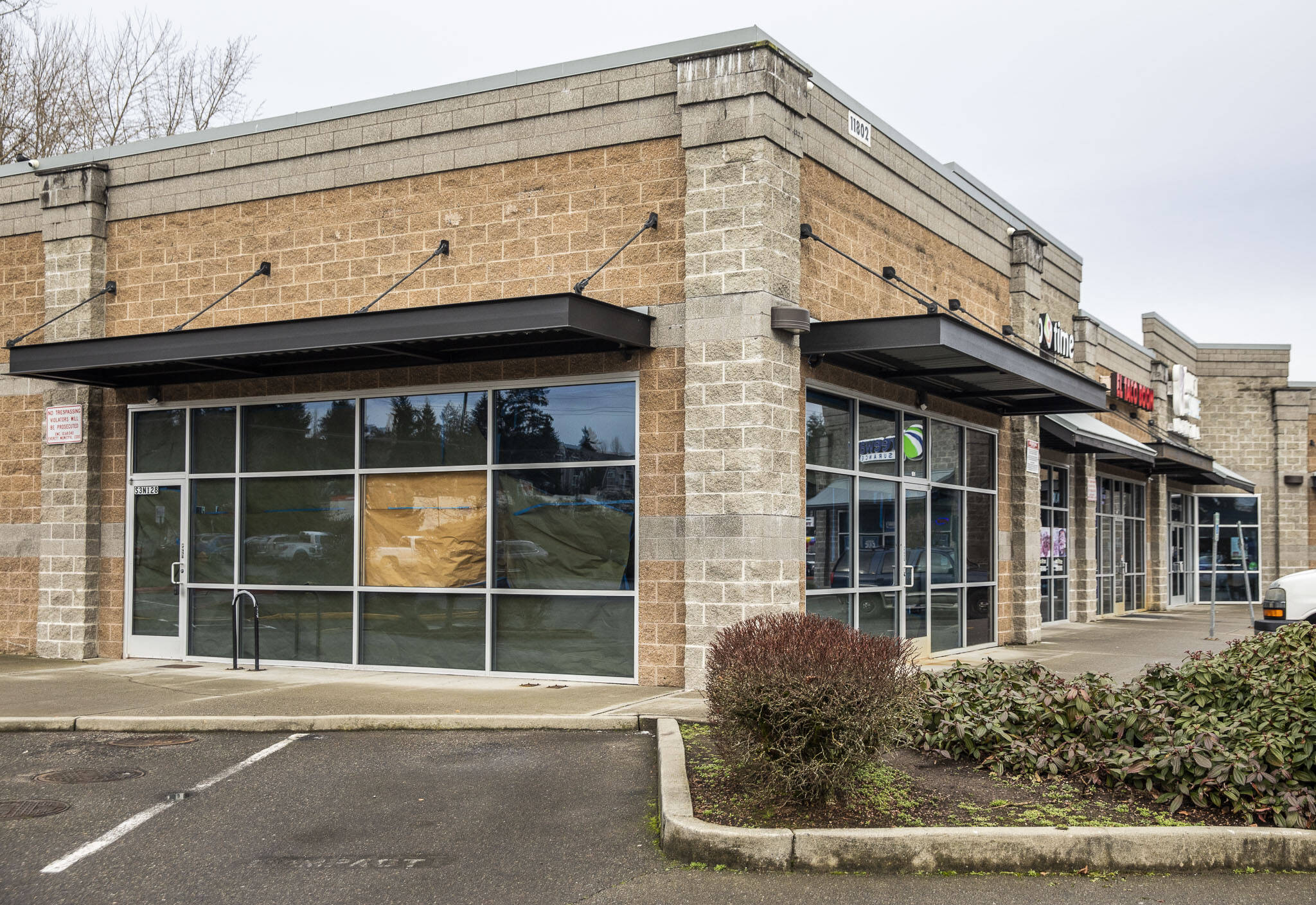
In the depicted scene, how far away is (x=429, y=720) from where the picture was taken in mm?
10000

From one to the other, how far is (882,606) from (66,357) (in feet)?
33.0

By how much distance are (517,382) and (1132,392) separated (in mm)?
18275

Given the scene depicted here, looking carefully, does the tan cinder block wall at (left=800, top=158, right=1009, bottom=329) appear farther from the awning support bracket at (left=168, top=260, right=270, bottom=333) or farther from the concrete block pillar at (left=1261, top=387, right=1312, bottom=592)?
the concrete block pillar at (left=1261, top=387, right=1312, bottom=592)

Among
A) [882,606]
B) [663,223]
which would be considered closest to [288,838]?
[663,223]

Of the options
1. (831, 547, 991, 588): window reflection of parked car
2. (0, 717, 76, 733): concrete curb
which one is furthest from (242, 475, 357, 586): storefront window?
(831, 547, 991, 588): window reflection of parked car

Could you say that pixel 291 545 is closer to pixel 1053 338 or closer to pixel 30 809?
pixel 30 809

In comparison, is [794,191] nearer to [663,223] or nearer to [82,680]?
[663,223]

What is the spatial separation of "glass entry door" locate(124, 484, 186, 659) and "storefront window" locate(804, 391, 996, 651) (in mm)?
7937

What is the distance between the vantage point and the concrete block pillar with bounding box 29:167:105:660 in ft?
50.3

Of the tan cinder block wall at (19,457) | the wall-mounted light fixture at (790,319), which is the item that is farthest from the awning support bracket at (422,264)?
the tan cinder block wall at (19,457)

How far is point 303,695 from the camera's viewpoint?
11531 millimetres

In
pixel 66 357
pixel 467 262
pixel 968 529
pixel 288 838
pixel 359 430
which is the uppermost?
pixel 467 262

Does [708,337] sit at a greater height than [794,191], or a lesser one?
lesser

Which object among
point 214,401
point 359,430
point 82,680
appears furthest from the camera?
point 214,401
